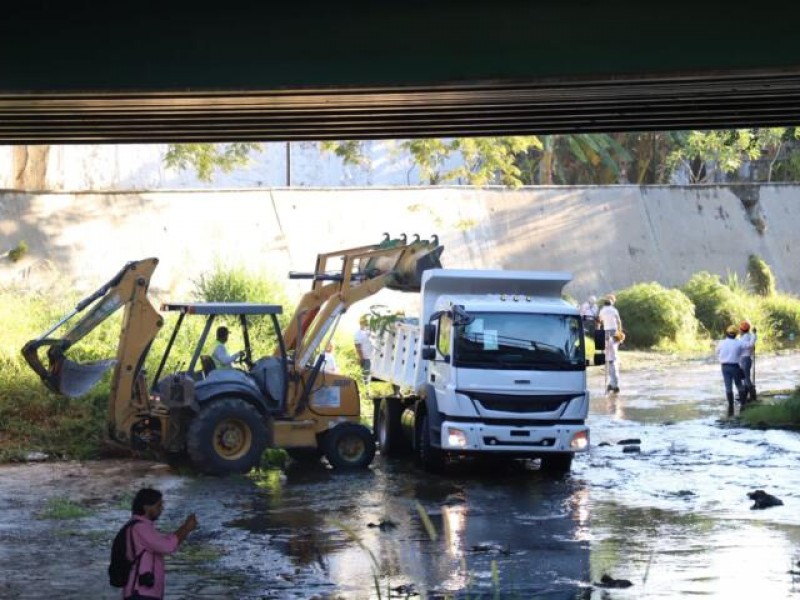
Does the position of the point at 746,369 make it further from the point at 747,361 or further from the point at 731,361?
the point at 731,361

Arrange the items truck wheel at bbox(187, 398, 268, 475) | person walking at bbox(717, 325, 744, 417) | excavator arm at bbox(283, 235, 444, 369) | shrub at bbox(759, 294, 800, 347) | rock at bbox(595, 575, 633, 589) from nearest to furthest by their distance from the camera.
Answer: rock at bbox(595, 575, 633, 589), truck wheel at bbox(187, 398, 268, 475), excavator arm at bbox(283, 235, 444, 369), person walking at bbox(717, 325, 744, 417), shrub at bbox(759, 294, 800, 347)

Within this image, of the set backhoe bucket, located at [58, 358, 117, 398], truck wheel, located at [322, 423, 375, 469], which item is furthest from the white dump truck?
backhoe bucket, located at [58, 358, 117, 398]

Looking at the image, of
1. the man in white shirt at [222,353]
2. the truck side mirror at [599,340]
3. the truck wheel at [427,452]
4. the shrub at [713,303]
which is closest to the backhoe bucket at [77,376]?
the man in white shirt at [222,353]

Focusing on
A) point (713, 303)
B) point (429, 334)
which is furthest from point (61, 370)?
point (713, 303)

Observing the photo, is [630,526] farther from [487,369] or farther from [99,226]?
[99,226]

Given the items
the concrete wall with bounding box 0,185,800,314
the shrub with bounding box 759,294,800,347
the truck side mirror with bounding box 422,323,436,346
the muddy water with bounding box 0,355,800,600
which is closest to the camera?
the muddy water with bounding box 0,355,800,600

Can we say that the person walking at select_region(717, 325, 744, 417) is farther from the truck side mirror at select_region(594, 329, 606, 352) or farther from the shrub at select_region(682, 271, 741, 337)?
the shrub at select_region(682, 271, 741, 337)

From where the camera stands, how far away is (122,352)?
21062 millimetres

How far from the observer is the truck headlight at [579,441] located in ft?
67.5

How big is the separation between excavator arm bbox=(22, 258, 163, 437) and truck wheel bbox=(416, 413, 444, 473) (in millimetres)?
4128

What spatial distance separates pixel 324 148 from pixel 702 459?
20980mm

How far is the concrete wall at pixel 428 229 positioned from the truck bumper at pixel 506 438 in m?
16.4

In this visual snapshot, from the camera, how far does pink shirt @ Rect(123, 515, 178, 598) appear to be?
9.73m

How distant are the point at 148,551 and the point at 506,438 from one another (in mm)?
11050
